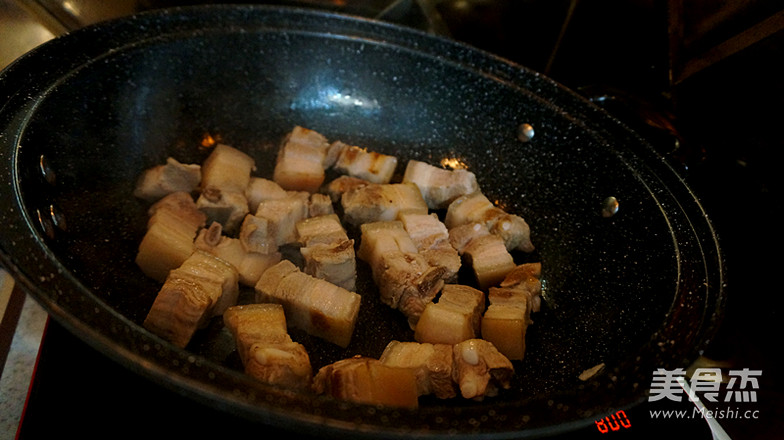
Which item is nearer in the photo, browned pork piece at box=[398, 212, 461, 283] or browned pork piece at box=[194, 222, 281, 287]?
browned pork piece at box=[194, 222, 281, 287]

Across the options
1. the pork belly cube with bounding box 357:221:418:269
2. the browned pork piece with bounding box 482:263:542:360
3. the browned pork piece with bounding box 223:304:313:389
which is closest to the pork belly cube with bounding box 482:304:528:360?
the browned pork piece with bounding box 482:263:542:360

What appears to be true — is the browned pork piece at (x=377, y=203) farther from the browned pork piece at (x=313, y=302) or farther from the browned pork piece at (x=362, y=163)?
the browned pork piece at (x=313, y=302)

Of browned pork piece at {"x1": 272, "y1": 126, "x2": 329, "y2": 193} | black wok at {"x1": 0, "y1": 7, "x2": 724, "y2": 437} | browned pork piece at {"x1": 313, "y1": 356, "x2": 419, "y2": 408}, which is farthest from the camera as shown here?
browned pork piece at {"x1": 272, "y1": 126, "x2": 329, "y2": 193}

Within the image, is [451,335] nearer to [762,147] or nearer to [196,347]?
[196,347]

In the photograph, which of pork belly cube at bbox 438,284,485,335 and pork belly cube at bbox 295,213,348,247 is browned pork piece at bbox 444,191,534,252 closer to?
pork belly cube at bbox 438,284,485,335

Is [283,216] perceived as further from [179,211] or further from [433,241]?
[433,241]

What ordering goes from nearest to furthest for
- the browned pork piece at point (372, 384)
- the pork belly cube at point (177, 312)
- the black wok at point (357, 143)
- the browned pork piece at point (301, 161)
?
1. the black wok at point (357, 143)
2. the browned pork piece at point (372, 384)
3. the pork belly cube at point (177, 312)
4. the browned pork piece at point (301, 161)

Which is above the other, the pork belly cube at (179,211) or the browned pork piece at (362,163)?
the browned pork piece at (362,163)

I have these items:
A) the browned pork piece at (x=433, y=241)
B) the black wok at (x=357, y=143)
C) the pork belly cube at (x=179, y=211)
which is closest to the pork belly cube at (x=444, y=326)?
the black wok at (x=357, y=143)
